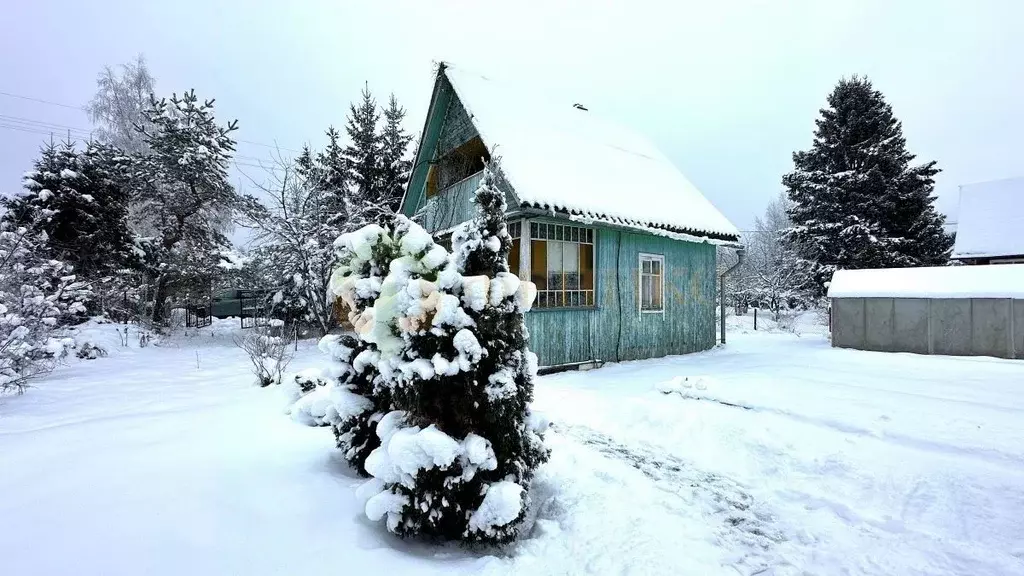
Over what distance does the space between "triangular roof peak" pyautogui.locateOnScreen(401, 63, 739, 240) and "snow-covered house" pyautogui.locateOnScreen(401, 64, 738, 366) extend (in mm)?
38

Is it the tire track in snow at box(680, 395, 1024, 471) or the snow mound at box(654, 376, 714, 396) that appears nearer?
the tire track in snow at box(680, 395, 1024, 471)

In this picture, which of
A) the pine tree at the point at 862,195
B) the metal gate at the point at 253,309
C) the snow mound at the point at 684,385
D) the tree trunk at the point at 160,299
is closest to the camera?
the snow mound at the point at 684,385

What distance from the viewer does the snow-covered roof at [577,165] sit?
8586 mm

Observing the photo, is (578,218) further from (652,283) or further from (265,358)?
(265,358)

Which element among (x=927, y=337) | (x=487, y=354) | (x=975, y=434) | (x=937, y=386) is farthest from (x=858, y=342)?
(x=487, y=354)

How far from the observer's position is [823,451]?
4266 mm

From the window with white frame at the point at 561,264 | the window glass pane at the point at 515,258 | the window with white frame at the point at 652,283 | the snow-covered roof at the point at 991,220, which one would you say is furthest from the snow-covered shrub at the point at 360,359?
the snow-covered roof at the point at 991,220

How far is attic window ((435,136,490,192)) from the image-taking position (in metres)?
10.1

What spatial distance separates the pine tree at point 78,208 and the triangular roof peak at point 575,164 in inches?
438

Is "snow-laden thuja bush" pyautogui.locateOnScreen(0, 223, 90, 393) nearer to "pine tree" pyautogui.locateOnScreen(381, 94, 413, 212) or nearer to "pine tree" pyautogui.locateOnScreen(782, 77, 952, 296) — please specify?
"pine tree" pyautogui.locateOnScreen(381, 94, 413, 212)

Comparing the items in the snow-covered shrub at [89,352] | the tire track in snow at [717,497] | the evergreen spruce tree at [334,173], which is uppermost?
the evergreen spruce tree at [334,173]

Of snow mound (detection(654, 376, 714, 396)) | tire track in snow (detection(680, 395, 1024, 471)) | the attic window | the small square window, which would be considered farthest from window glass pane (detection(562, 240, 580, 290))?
tire track in snow (detection(680, 395, 1024, 471))

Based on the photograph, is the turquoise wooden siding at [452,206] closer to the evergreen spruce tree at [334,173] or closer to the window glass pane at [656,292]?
the window glass pane at [656,292]

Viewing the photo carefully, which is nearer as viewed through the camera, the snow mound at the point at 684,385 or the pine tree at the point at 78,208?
the snow mound at the point at 684,385
